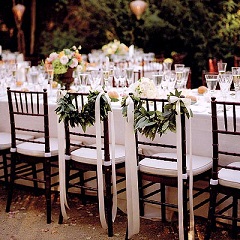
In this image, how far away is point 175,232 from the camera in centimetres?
385

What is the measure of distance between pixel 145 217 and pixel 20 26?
922 cm

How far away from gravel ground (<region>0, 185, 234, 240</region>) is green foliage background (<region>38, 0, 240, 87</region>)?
20.1ft

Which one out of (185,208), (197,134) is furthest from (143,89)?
(185,208)

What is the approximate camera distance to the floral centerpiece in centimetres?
499

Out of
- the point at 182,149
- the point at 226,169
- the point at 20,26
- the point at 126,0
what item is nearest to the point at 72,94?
the point at 182,149

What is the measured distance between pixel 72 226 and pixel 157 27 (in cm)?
756

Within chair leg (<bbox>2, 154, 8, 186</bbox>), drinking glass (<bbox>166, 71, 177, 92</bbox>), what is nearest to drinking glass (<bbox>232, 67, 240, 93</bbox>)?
drinking glass (<bbox>166, 71, 177, 92</bbox>)

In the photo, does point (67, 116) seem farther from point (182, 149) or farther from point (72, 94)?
point (182, 149)

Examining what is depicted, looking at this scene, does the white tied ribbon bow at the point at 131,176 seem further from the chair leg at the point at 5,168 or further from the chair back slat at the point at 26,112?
the chair leg at the point at 5,168

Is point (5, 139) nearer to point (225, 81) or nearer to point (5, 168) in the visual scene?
point (5, 168)

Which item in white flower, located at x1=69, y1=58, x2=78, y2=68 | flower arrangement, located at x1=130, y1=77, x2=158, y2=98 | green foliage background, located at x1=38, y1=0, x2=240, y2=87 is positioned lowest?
flower arrangement, located at x1=130, y1=77, x2=158, y2=98

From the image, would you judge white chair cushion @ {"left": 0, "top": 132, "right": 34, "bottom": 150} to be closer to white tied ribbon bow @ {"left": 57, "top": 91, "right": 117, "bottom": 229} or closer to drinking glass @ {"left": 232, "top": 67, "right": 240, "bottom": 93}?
white tied ribbon bow @ {"left": 57, "top": 91, "right": 117, "bottom": 229}

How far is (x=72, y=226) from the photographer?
4.07 metres

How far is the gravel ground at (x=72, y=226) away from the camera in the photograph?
12.6 feet
